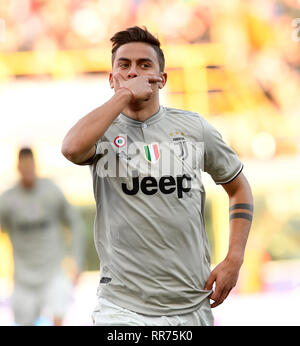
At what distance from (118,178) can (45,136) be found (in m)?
9.01

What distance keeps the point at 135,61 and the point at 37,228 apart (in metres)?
3.11

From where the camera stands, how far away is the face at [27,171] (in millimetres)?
6102

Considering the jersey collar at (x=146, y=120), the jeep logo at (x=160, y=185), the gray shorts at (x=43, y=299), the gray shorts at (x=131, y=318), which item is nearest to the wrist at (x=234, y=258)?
the gray shorts at (x=131, y=318)

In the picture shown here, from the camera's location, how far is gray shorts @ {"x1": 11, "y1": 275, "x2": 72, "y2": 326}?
6062 mm

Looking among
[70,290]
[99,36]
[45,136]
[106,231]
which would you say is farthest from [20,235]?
[99,36]

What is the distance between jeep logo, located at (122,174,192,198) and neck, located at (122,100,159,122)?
12.5 inches

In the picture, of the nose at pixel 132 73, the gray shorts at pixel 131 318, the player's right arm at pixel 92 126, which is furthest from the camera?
the nose at pixel 132 73

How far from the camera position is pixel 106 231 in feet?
10.2

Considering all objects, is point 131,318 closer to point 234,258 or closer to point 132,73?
point 234,258

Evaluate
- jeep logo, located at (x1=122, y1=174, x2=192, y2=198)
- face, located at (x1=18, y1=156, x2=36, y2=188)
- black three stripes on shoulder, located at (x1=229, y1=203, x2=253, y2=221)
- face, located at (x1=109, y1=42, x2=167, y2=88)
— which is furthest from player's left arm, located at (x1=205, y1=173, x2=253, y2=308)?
face, located at (x1=18, y1=156, x2=36, y2=188)

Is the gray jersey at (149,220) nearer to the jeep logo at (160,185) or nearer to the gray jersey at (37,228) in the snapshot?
the jeep logo at (160,185)

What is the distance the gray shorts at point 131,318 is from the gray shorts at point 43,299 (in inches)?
119

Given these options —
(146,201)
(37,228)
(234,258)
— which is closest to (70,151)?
(146,201)

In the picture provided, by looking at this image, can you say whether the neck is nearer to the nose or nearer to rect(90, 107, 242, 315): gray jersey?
rect(90, 107, 242, 315): gray jersey
